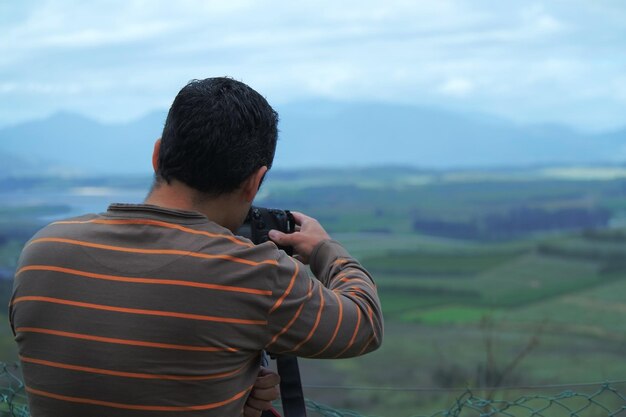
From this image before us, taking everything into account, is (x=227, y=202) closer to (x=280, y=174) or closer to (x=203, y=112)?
(x=203, y=112)

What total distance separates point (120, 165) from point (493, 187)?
23113mm

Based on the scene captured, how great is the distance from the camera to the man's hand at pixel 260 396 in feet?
5.68

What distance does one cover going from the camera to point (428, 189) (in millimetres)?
39219

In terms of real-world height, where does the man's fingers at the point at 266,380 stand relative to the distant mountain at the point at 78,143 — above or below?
above

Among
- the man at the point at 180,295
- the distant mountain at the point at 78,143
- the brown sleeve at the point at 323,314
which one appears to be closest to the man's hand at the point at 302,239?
the brown sleeve at the point at 323,314

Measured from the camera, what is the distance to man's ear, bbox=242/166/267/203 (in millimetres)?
1673

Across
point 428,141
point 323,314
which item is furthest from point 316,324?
point 428,141

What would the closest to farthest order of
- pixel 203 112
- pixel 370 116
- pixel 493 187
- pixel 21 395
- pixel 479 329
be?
pixel 203 112 < pixel 21 395 < pixel 479 329 < pixel 493 187 < pixel 370 116

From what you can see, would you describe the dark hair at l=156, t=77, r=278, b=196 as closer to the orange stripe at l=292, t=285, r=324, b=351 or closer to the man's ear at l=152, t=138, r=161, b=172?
the man's ear at l=152, t=138, r=161, b=172

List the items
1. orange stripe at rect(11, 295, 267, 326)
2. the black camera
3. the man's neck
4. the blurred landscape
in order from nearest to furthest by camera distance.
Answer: orange stripe at rect(11, 295, 267, 326), the man's neck, the black camera, the blurred landscape

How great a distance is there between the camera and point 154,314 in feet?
4.98

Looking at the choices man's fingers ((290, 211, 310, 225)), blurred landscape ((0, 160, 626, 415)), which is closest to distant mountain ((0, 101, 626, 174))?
blurred landscape ((0, 160, 626, 415))

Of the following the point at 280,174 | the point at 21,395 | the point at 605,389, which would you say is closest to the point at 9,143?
the point at 280,174

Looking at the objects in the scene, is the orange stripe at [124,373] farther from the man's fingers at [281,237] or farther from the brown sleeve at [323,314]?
the man's fingers at [281,237]
